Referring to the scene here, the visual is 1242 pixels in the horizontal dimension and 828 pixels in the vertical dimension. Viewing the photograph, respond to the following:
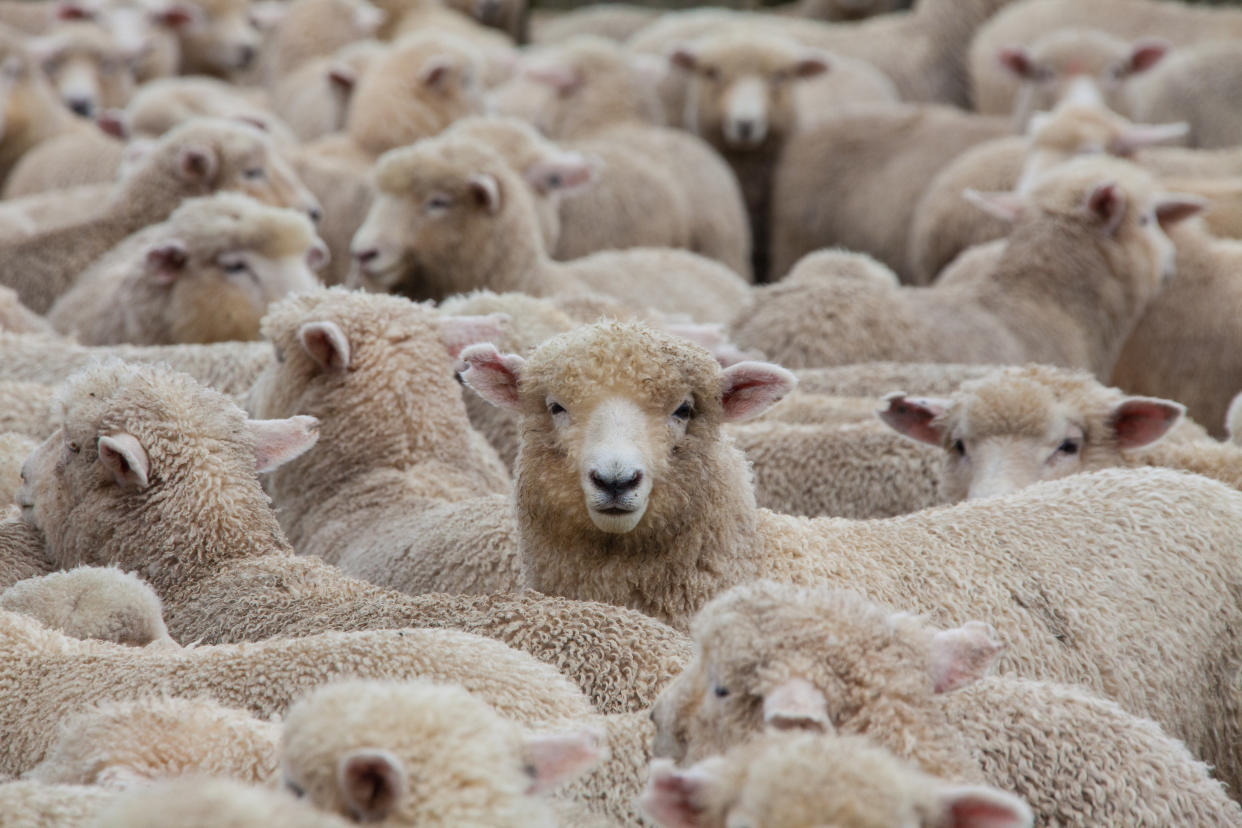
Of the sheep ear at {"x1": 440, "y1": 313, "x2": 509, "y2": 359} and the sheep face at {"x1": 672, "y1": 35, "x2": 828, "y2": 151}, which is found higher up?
the sheep ear at {"x1": 440, "y1": 313, "x2": 509, "y2": 359}

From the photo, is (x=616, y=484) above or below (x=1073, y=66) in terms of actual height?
above

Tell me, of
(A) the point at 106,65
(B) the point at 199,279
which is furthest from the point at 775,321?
(A) the point at 106,65

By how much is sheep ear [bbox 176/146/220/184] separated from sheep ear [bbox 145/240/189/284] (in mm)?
1018

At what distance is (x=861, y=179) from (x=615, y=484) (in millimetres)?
6646

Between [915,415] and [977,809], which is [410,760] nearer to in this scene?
[977,809]

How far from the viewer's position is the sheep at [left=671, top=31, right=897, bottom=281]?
957 centimetres

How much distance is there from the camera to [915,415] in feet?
15.6

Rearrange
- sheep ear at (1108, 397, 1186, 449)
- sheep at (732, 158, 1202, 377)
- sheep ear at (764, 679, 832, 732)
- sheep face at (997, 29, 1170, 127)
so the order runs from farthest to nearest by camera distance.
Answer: sheep face at (997, 29, 1170, 127) < sheep at (732, 158, 1202, 377) < sheep ear at (1108, 397, 1186, 449) < sheep ear at (764, 679, 832, 732)

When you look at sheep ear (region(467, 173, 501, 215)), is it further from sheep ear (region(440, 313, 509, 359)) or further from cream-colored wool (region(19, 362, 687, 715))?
cream-colored wool (region(19, 362, 687, 715))

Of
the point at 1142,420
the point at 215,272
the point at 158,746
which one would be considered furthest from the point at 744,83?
the point at 158,746

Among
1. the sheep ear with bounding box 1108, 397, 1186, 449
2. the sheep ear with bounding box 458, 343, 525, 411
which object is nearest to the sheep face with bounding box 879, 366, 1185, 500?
the sheep ear with bounding box 1108, 397, 1186, 449

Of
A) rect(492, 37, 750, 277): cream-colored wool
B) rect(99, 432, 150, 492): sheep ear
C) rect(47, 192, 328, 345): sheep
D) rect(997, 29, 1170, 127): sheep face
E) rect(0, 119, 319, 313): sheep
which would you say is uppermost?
rect(99, 432, 150, 492): sheep ear

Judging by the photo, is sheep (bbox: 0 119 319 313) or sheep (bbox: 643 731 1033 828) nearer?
sheep (bbox: 643 731 1033 828)

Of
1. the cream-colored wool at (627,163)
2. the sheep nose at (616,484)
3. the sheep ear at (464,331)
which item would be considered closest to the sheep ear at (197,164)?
the cream-colored wool at (627,163)
